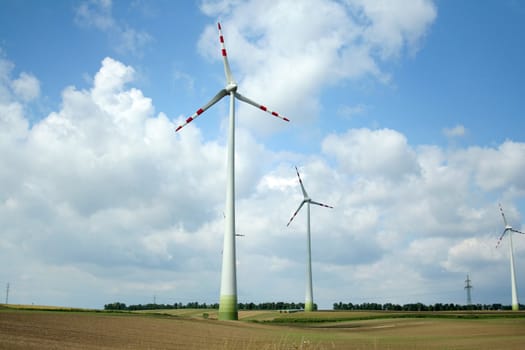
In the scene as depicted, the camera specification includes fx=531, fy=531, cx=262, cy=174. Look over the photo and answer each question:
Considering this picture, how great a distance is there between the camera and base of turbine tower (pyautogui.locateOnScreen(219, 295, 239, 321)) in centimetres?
6519

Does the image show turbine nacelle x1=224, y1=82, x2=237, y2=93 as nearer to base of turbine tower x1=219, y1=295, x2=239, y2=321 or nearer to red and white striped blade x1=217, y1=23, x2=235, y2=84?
red and white striped blade x1=217, y1=23, x2=235, y2=84

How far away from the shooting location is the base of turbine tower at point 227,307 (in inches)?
2566

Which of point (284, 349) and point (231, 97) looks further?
point (231, 97)

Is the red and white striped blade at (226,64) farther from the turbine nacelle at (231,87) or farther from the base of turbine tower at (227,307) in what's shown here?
the base of turbine tower at (227,307)

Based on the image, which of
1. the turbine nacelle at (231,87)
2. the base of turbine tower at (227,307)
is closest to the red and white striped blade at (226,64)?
the turbine nacelle at (231,87)

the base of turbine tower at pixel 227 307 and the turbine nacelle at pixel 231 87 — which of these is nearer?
the base of turbine tower at pixel 227 307

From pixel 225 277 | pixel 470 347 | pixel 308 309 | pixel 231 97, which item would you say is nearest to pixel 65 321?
pixel 225 277

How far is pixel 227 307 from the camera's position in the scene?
6531cm

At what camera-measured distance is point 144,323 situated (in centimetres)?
4919

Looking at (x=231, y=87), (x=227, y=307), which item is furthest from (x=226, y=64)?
(x=227, y=307)

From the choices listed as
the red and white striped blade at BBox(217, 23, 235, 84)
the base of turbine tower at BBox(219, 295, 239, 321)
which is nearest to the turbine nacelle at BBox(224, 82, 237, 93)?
the red and white striped blade at BBox(217, 23, 235, 84)

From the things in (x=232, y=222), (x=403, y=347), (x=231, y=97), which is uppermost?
(x=231, y=97)

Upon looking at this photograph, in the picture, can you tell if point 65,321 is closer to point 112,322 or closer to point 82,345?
point 112,322

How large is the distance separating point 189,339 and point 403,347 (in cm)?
1588
